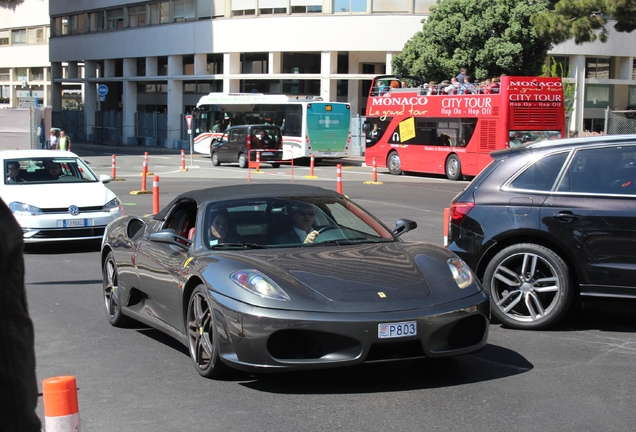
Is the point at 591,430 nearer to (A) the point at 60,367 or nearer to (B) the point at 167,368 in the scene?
(B) the point at 167,368

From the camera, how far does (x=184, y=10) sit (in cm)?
5722

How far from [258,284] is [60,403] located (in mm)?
3075

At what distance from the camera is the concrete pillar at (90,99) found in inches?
2680

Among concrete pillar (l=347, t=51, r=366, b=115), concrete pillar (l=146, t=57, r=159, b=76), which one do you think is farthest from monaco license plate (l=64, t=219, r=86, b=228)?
concrete pillar (l=146, t=57, r=159, b=76)

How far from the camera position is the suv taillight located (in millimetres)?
8078

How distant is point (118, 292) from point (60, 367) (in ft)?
4.80

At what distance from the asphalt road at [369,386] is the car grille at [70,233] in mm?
4060

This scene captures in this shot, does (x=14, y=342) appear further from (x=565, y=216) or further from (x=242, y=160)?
(x=242, y=160)

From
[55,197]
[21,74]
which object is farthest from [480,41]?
[21,74]

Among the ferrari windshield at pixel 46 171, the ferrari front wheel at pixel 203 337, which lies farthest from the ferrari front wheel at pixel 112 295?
the ferrari windshield at pixel 46 171

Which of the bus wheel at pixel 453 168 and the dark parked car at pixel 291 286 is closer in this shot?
the dark parked car at pixel 291 286

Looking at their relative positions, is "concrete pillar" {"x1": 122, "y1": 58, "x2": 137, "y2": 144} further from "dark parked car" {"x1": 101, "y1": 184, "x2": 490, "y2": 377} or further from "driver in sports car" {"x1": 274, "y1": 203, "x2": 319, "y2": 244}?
"driver in sports car" {"x1": 274, "y1": 203, "x2": 319, "y2": 244}

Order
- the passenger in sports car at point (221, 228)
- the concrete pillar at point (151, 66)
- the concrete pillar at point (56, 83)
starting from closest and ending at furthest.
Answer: the passenger in sports car at point (221, 228), the concrete pillar at point (151, 66), the concrete pillar at point (56, 83)

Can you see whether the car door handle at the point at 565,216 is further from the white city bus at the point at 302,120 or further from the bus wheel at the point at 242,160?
the white city bus at the point at 302,120
